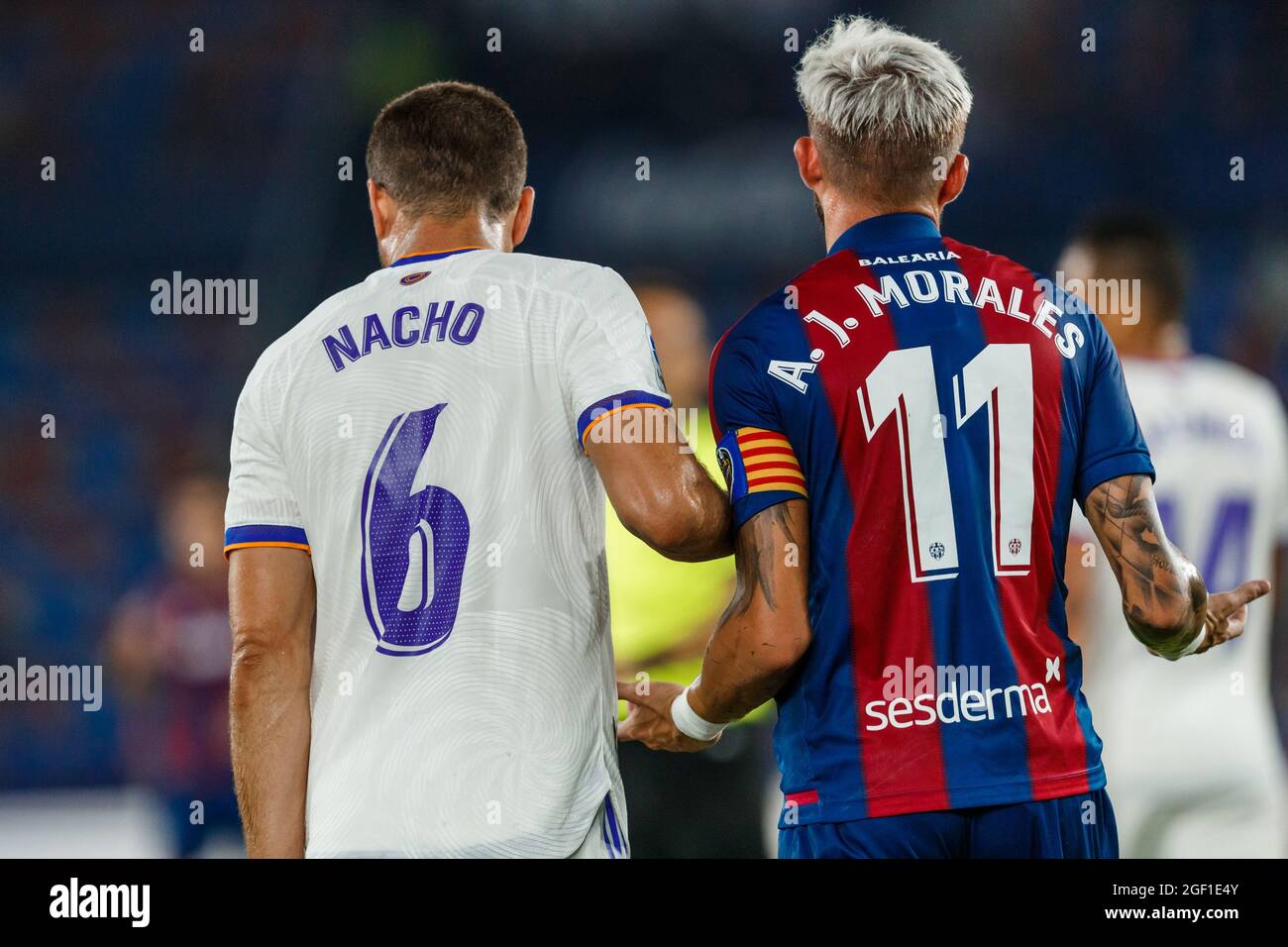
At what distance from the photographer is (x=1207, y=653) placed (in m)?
3.45

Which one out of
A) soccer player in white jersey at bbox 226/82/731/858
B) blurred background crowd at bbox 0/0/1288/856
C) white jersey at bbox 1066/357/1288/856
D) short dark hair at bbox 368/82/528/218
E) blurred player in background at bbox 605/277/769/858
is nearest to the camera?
soccer player in white jersey at bbox 226/82/731/858

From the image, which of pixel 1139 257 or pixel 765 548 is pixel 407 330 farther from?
pixel 1139 257

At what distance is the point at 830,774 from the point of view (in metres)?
2.13

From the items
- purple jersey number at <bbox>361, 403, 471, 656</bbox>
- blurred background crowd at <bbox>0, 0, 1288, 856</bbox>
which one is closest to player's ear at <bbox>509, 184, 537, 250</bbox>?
purple jersey number at <bbox>361, 403, 471, 656</bbox>

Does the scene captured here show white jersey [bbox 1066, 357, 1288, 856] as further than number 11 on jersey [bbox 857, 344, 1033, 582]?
Yes

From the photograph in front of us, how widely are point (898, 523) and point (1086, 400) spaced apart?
1.29ft

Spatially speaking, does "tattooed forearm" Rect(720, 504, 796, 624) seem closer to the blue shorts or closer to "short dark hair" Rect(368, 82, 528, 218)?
the blue shorts

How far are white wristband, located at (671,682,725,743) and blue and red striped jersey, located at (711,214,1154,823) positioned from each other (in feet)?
0.53

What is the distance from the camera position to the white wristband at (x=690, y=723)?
7.66 feet

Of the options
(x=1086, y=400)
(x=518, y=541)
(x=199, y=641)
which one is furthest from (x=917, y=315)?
(x=199, y=641)

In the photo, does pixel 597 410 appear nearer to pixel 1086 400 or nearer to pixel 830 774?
pixel 830 774

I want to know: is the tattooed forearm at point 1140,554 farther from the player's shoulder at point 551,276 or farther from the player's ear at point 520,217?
the player's ear at point 520,217

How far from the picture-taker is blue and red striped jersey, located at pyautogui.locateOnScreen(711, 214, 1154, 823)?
6.90ft

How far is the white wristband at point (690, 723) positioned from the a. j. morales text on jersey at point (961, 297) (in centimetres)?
70
